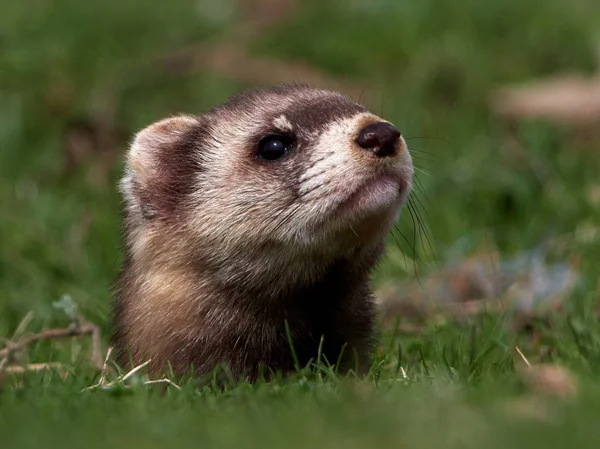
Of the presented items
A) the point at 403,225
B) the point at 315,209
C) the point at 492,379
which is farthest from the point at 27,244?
the point at 492,379

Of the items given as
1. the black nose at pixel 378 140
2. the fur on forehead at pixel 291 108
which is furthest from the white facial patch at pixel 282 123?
the black nose at pixel 378 140

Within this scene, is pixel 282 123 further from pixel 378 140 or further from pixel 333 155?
pixel 378 140

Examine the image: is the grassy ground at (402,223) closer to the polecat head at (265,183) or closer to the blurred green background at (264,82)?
the blurred green background at (264,82)

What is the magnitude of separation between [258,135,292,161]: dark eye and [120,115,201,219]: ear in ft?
1.62

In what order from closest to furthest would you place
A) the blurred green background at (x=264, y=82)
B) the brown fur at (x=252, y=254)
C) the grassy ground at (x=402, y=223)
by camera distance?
the grassy ground at (x=402, y=223)
the brown fur at (x=252, y=254)
the blurred green background at (x=264, y=82)

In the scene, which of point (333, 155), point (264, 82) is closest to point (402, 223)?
point (264, 82)

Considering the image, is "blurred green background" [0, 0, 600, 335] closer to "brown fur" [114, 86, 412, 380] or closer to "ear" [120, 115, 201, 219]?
"ear" [120, 115, 201, 219]

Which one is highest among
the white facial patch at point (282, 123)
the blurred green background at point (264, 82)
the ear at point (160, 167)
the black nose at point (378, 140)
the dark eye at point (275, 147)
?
the black nose at point (378, 140)

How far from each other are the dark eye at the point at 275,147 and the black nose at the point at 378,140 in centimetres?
52

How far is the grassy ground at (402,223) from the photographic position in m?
4.58

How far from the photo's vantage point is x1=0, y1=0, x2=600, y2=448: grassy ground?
4.58m

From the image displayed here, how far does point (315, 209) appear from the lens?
597 cm

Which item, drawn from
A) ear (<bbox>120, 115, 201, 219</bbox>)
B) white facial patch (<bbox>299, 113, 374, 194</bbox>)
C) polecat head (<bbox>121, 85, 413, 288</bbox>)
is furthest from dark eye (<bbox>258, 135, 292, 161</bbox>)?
ear (<bbox>120, 115, 201, 219</bbox>)

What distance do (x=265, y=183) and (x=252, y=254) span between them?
362 millimetres
